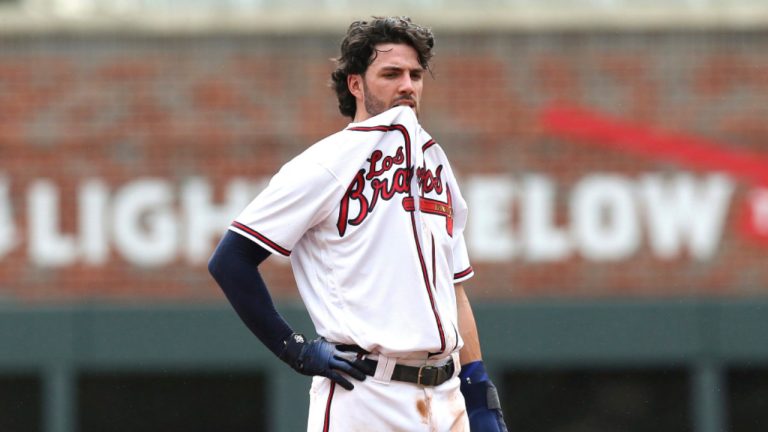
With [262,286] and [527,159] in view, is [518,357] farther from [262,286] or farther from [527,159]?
[262,286]

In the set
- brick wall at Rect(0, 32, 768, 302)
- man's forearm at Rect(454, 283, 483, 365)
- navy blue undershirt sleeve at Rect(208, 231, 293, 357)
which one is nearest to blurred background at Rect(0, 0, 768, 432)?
brick wall at Rect(0, 32, 768, 302)

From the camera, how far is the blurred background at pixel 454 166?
32.1 feet

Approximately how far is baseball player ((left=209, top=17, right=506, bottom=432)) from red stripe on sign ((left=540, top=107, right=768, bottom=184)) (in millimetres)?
6030

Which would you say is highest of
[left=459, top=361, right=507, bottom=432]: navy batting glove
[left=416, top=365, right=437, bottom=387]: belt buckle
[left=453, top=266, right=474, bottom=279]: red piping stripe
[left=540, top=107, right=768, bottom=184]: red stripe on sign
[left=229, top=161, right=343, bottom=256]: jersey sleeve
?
[left=540, top=107, right=768, bottom=184]: red stripe on sign

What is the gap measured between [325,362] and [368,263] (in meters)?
0.29

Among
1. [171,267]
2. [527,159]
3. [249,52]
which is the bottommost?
[171,267]

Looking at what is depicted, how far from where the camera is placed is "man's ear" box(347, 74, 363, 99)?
3.94 metres

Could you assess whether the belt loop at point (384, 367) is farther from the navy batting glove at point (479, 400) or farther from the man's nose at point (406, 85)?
the man's nose at point (406, 85)

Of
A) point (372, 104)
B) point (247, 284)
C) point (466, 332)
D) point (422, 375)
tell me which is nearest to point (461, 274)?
point (466, 332)

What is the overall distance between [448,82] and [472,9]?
55cm

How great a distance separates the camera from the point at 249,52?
389 inches

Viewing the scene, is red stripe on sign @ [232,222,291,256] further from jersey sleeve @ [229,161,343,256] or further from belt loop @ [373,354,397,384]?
belt loop @ [373,354,397,384]

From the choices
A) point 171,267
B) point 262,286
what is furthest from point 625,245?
point 262,286

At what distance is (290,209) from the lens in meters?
3.77
